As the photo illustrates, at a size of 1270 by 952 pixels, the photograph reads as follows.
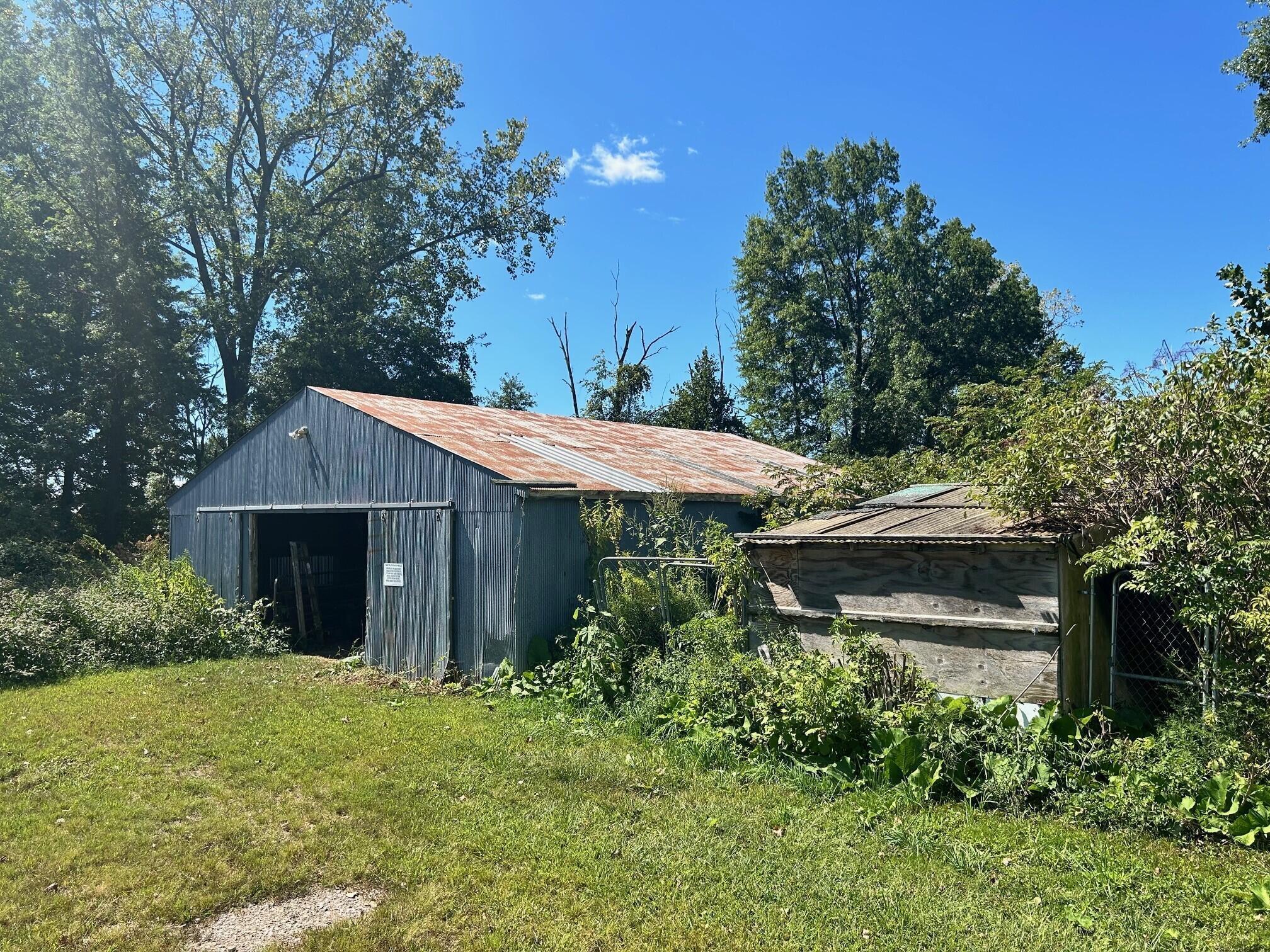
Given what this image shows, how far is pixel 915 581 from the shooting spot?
20.9ft

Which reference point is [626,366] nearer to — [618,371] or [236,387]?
[618,371]

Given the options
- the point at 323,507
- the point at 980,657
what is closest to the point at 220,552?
the point at 323,507

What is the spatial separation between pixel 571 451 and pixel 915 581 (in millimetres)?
6863

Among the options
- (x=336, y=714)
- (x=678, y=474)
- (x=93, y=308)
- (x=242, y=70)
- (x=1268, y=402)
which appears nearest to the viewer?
(x=1268, y=402)

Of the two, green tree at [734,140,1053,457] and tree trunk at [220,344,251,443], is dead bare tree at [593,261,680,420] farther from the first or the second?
tree trunk at [220,344,251,443]

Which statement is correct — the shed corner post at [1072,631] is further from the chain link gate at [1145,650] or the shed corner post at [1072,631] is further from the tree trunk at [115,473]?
the tree trunk at [115,473]

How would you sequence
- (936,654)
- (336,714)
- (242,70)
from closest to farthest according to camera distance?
1. (936,654)
2. (336,714)
3. (242,70)

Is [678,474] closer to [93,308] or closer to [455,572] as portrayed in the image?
[455,572]

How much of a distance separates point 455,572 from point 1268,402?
801 centimetres

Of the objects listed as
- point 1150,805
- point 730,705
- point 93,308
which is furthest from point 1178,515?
point 93,308

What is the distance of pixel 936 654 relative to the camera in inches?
245

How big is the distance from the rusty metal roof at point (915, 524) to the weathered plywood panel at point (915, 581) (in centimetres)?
13

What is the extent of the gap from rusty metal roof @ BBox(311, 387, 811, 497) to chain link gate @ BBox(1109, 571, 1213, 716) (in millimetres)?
5390

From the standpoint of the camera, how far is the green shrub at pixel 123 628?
10047mm
